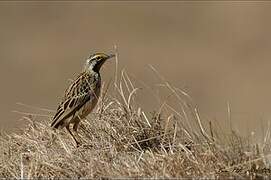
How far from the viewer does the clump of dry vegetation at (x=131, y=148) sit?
20.4ft

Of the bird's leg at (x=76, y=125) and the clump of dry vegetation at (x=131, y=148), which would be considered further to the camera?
the bird's leg at (x=76, y=125)

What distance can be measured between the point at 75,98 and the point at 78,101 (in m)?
0.05

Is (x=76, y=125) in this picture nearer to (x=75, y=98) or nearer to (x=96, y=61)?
(x=75, y=98)

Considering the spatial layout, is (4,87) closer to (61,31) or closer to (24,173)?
(61,31)

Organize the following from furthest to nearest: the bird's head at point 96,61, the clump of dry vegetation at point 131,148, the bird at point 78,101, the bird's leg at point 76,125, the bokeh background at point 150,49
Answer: the bokeh background at point 150,49 < the bird's head at point 96,61 < the bird at point 78,101 < the bird's leg at point 76,125 < the clump of dry vegetation at point 131,148

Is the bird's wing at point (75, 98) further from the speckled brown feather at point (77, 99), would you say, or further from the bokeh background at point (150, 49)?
the bokeh background at point (150, 49)

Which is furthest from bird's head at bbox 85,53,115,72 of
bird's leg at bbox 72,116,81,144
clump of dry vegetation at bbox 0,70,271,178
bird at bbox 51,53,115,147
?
bird's leg at bbox 72,116,81,144

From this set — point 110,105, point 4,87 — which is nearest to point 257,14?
point 4,87

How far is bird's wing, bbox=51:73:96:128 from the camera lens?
26.5 ft

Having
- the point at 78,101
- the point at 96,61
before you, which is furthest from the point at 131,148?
the point at 96,61

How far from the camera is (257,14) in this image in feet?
93.4

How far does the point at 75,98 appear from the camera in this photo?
8.12m

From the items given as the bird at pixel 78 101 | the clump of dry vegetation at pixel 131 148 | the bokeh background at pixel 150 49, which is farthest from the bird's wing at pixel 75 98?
the bokeh background at pixel 150 49

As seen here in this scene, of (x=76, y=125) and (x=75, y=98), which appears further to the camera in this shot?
(x=75, y=98)
